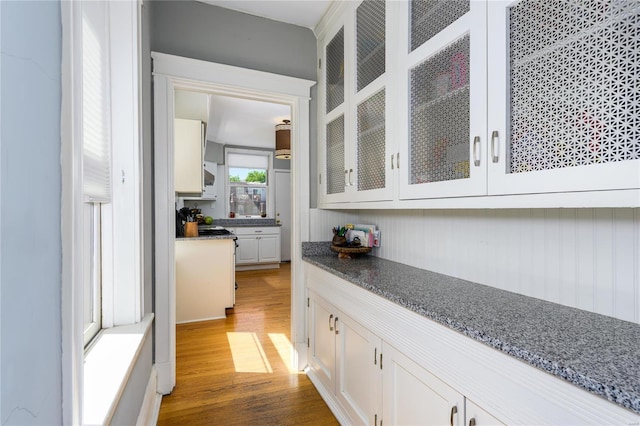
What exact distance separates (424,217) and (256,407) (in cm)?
156

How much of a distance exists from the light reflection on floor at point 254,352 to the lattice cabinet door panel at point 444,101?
5.86 ft

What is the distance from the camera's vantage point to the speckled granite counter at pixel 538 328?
68 centimetres

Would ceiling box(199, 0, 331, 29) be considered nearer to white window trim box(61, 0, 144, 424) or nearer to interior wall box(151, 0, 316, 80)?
interior wall box(151, 0, 316, 80)

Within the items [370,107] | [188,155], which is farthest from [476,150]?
[188,155]

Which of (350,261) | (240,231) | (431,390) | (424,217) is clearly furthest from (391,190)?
(240,231)

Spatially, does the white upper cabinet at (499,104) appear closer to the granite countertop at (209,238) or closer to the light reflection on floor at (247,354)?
the light reflection on floor at (247,354)

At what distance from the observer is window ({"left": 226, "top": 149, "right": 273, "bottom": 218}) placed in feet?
23.1

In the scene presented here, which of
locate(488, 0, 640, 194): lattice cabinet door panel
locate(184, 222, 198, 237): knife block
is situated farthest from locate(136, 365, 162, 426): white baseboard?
locate(488, 0, 640, 194): lattice cabinet door panel

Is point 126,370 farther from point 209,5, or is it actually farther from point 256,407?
point 209,5

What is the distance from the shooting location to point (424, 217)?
184 centimetres

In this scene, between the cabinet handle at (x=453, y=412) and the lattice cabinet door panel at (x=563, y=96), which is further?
the cabinet handle at (x=453, y=412)

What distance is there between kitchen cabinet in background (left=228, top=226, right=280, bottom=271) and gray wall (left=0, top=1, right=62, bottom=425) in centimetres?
589

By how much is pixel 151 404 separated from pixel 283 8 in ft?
8.96

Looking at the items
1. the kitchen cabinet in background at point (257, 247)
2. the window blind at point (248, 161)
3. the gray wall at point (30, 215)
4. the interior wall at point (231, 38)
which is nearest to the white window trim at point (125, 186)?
the interior wall at point (231, 38)
